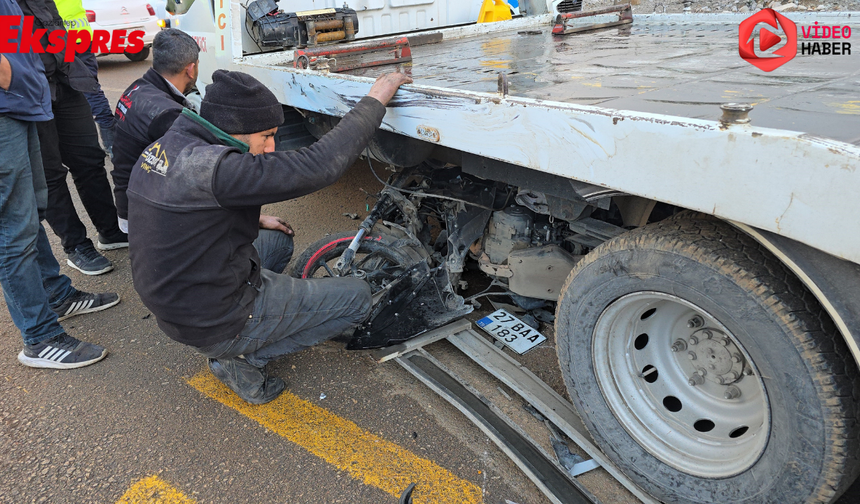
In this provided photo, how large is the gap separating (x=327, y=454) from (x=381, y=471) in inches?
9.4

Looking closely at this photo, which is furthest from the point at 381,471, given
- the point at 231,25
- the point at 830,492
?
the point at 231,25

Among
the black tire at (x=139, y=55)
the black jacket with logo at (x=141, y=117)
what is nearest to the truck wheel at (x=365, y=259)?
the black jacket with logo at (x=141, y=117)

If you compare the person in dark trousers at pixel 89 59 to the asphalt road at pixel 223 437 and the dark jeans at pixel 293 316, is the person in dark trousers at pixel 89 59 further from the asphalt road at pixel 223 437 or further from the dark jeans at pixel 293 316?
the dark jeans at pixel 293 316

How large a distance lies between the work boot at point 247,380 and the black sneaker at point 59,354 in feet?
2.48

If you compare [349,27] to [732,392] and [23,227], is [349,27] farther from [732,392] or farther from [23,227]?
[732,392]

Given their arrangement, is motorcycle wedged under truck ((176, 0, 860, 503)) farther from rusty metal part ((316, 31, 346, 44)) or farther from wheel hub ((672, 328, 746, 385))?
rusty metal part ((316, 31, 346, 44))

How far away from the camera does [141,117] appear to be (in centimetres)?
285

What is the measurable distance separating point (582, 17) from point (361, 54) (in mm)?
1953

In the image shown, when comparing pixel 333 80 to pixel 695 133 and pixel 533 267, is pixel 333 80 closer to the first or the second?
pixel 533 267

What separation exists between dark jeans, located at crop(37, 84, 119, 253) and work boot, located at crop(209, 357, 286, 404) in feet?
5.91

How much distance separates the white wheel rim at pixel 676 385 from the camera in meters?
1.69

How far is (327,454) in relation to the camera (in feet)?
7.00

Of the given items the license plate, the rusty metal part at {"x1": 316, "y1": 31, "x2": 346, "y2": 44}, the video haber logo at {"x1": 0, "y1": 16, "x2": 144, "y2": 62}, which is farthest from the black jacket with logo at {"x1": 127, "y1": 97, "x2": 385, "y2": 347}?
the rusty metal part at {"x1": 316, "y1": 31, "x2": 346, "y2": 44}

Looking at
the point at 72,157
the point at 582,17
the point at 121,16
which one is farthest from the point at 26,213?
the point at 121,16
